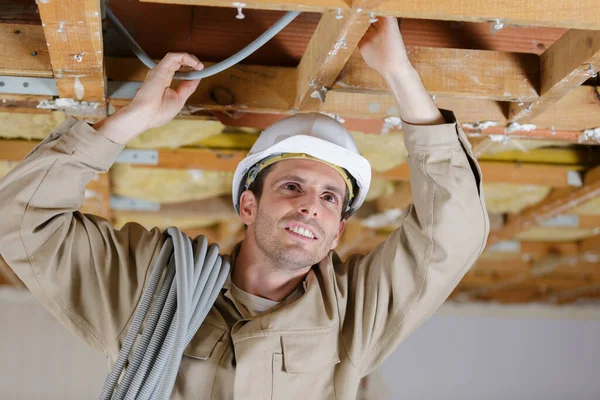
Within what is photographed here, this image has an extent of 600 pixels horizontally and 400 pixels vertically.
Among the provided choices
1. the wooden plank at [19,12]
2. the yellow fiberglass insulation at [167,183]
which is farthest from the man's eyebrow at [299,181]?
the yellow fiberglass insulation at [167,183]

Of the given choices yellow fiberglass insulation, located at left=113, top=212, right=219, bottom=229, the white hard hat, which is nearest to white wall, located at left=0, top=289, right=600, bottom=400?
yellow fiberglass insulation, located at left=113, top=212, right=219, bottom=229

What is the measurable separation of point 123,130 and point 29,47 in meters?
0.36

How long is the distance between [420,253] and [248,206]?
49cm

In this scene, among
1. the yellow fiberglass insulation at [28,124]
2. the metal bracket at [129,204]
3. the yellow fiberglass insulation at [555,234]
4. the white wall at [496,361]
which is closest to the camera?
the yellow fiberglass insulation at [28,124]

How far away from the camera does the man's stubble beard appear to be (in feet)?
5.48

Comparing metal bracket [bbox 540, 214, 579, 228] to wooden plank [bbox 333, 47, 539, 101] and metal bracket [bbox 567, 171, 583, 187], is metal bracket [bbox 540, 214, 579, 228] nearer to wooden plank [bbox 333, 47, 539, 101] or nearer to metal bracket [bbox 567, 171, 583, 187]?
metal bracket [bbox 567, 171, 583, 187]

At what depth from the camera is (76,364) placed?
531cm

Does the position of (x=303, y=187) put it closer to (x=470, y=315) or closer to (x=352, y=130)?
(x=352, y=130)

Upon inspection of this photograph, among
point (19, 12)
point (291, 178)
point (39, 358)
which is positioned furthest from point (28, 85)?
point (39, 358)

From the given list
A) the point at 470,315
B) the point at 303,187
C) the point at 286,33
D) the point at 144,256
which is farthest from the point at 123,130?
the point at 470,315

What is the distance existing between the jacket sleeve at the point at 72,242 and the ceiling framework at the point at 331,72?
219mm

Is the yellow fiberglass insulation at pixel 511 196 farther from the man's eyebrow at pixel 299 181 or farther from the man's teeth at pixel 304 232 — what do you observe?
the man's teeth at pixel 304 232

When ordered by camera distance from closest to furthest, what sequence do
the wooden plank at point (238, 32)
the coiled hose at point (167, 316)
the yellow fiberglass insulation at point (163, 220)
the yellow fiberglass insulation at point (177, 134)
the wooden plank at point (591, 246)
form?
the coiled hose at point (167, 316) → the wooden plank at point (238, 32) → the yellow fiberglass insulation at point (177, 134) → the yellow fiberglass insulation at point (163, 220) → the wooden plank at point (591, 246)

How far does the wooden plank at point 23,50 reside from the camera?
1712 millimetres
